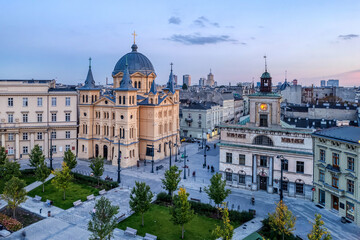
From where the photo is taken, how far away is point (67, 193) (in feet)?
121

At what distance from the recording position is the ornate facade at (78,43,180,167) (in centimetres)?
5072

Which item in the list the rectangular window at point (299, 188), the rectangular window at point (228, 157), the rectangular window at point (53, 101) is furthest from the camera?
the rectangular window at point (53, 101)

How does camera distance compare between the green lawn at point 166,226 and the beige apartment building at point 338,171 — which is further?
the beige apartment building at point 338,171

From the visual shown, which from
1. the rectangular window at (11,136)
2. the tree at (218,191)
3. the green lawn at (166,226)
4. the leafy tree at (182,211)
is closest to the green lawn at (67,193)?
the green lawn at (166,226)

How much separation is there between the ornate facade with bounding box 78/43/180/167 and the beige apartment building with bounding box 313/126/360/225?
84.8 feet

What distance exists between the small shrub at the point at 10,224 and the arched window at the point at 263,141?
29.7 m

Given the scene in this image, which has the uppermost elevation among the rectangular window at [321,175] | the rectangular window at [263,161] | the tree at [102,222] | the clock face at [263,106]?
the clock face at [263,106]

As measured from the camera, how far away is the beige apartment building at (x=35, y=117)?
2073 inches

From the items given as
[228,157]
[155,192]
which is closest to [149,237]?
[155,192]

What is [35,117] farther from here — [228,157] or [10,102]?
[228,157]

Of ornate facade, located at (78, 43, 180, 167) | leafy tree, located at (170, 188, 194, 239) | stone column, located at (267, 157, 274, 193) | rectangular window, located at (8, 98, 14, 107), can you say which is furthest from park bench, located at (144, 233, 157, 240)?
rectangular window, located at (8, 98, 14, 107)

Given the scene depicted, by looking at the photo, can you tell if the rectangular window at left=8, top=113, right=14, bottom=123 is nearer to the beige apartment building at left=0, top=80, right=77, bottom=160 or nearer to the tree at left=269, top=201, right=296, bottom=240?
the beige apartment building at left=0, top=80, right=77, bottom=160

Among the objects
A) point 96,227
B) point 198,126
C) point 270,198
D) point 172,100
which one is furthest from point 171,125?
point 96,227

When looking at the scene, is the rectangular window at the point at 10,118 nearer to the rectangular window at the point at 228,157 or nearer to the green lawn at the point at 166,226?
the green lawn at the point at 166,226
